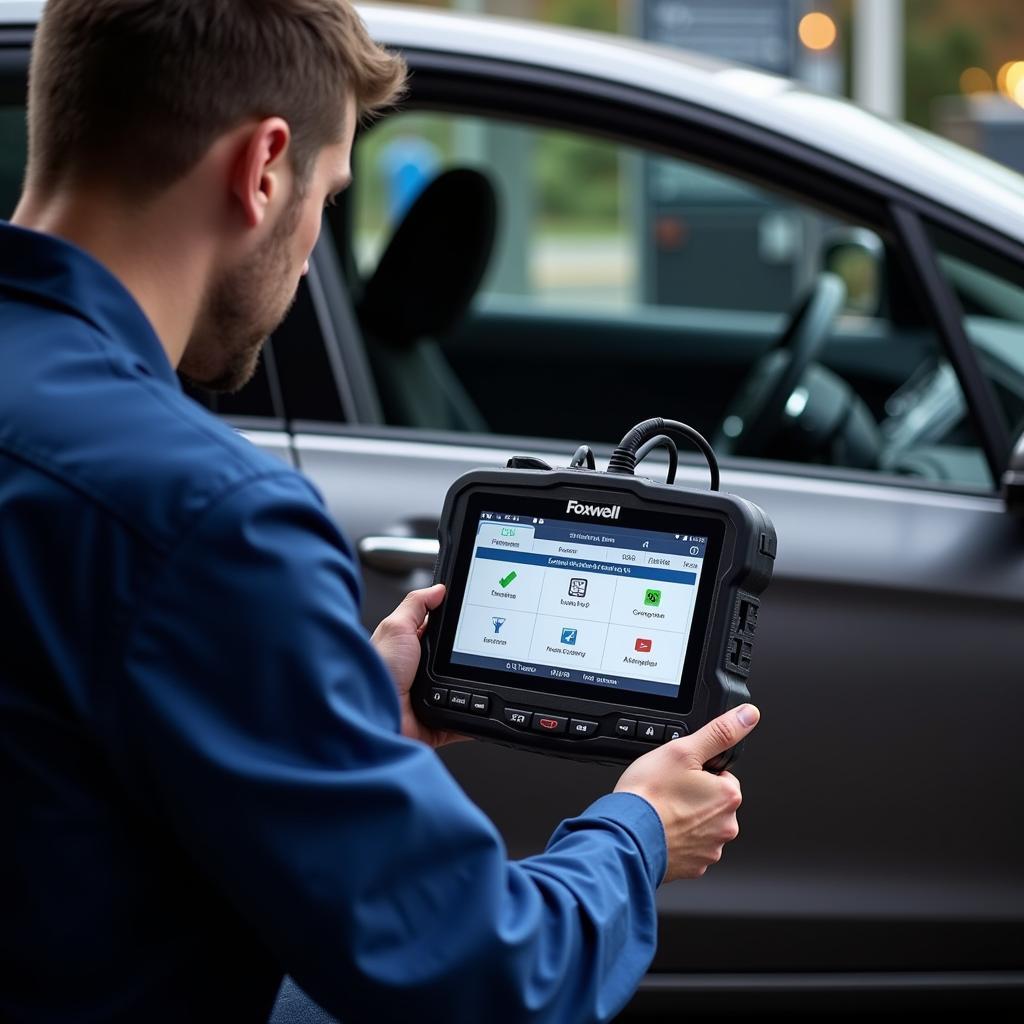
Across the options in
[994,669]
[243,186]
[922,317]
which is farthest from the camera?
[922,317]

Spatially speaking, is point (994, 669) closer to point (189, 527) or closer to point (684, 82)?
point (684, 82)

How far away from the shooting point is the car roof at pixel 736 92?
86.6 inches

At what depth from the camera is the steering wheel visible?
110 inches

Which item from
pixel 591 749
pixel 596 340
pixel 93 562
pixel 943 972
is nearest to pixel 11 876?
pixel 93 562

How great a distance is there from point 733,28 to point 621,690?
595 cm

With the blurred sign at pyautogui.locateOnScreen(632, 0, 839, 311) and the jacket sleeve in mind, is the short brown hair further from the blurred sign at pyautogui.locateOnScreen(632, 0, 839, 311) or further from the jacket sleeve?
the blurred sign at pyautogui.locateOnScreen(632, 0, 839, 311)

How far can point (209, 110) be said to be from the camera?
1.13m

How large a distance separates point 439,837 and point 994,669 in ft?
4.17

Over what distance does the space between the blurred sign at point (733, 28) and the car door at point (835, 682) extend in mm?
4963

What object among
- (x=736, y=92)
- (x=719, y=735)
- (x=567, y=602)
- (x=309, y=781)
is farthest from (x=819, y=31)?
(x=309, y=781)

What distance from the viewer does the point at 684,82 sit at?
89.2 inches

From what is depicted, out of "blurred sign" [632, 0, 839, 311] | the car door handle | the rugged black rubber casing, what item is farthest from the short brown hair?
"blurred sign" [632, 0, 839, 311]

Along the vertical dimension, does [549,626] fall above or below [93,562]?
below

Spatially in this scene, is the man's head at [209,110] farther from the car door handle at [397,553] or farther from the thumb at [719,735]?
the car door handle at [397,553]
